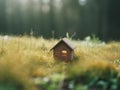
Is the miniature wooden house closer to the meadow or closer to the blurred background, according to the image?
the meadow

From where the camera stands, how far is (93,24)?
71.7 ft

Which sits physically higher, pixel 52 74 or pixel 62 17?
pixel 62 17

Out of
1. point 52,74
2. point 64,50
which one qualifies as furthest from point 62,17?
point 52,74

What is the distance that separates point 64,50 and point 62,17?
48.4ft

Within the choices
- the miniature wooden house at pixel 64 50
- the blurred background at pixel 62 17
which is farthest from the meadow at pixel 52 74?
the blurred background at pixel 62 17

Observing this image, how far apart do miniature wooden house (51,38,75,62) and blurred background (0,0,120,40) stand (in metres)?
10.9

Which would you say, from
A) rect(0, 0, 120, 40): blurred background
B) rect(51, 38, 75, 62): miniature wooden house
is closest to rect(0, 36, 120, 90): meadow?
rect(51, 38, 75, 62): miniature wooden house

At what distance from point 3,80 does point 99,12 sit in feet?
51.4

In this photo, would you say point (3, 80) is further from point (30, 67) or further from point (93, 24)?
point (93, 24)

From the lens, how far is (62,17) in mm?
23156

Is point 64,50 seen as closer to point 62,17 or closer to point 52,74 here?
point 52,74

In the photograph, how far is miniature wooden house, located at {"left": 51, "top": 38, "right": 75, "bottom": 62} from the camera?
8.42 metres

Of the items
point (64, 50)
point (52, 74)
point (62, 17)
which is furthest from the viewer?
point (62, 17)

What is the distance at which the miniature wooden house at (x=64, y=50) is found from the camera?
8422 mm
